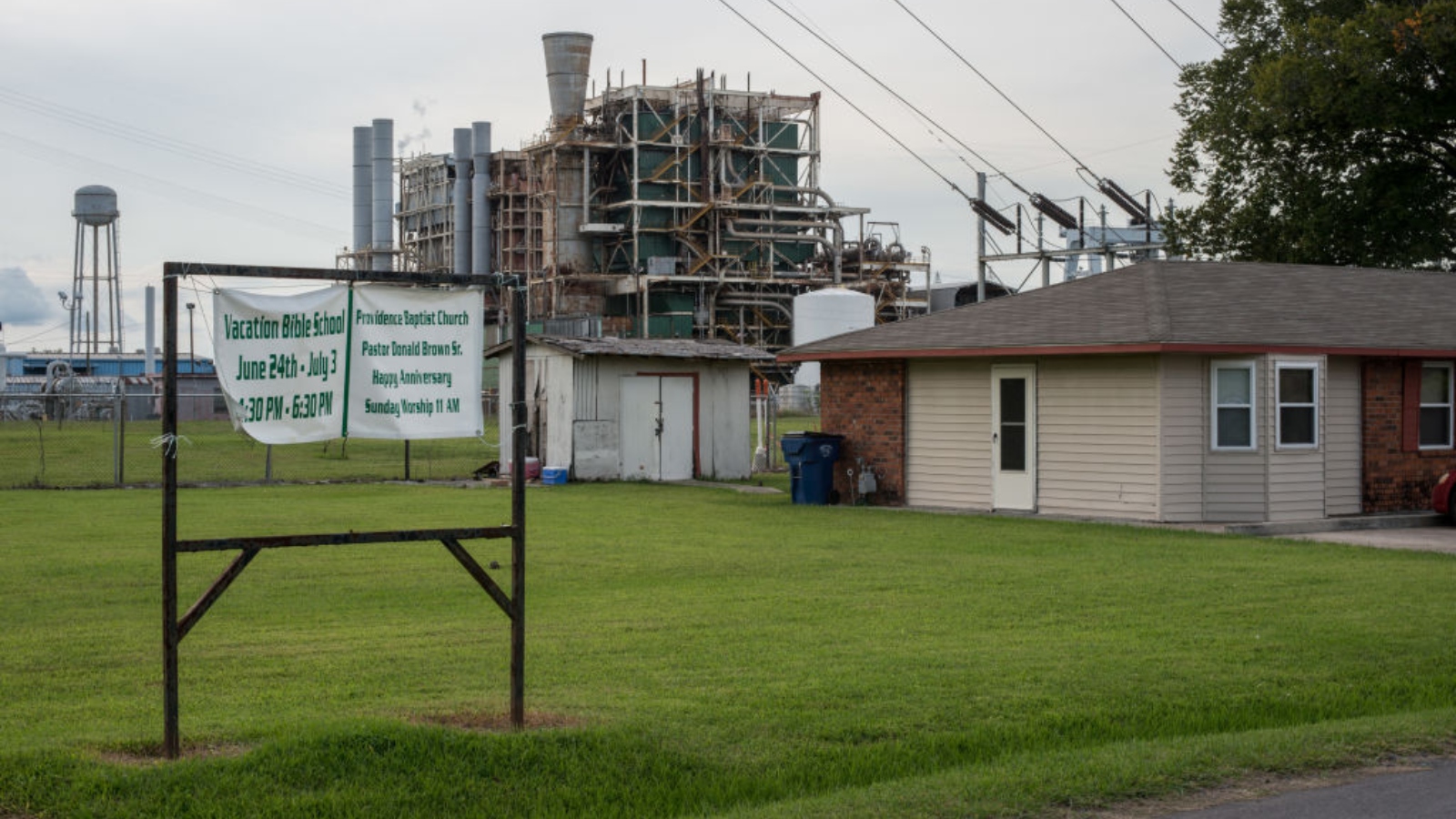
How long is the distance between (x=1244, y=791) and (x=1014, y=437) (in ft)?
53.8

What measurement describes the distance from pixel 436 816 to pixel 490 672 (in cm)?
327

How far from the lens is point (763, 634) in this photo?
11836 mm

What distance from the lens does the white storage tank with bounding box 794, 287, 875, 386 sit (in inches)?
2756

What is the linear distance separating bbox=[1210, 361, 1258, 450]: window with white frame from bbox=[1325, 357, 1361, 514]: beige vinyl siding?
151 cm

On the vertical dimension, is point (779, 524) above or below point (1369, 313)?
below

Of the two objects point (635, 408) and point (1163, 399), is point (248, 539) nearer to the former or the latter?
point (1163, 399)

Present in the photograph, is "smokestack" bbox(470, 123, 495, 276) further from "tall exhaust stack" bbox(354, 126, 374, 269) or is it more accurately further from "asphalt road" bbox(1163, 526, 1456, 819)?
"asphalt road" bbox(1163, 526, 1456, 819)

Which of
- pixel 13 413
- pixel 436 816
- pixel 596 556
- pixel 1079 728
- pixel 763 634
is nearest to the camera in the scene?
pixel 436 816

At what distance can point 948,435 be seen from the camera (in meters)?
25.0

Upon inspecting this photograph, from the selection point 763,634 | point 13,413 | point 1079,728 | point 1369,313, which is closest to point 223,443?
point 13,413

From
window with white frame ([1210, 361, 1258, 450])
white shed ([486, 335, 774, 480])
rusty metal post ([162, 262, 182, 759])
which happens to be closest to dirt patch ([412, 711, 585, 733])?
rusty metal post ([162, 262, 182, 759])

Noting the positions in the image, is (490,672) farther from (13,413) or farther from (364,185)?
(364,185)

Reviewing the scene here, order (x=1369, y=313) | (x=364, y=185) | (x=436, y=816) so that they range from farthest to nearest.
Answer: (x=364, y=185), (x=1369, y=313), (x=436, y=816)

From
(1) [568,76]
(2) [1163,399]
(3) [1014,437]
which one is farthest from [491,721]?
(1) [568,76]
